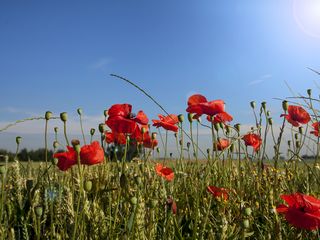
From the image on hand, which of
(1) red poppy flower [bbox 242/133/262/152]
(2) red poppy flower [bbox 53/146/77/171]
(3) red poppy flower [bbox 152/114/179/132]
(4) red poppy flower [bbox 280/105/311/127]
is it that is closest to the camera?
(2) red poppy flower [bbox 53/146/77/171]

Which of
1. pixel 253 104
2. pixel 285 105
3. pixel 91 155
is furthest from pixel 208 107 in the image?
pixel 253 104

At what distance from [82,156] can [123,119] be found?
1.10 feet

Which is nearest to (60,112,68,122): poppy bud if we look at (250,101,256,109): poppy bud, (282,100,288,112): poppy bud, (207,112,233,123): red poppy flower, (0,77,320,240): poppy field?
(0,77,320,240): poppy field

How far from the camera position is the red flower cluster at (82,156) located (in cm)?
203

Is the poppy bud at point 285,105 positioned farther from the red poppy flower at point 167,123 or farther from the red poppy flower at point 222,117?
the red poppy flower at point 167,123

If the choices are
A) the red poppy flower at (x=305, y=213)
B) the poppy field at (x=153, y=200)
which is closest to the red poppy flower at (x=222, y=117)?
the poppy field at (x=153, y=200)

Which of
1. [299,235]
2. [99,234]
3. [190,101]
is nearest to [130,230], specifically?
[99,234]

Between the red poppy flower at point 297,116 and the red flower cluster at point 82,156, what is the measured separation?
1.56 m

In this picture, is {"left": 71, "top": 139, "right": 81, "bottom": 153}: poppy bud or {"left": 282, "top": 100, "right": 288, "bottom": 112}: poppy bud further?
{"left": 282, "top": 100, "right": 288, "bottom": 112}: poppy bud

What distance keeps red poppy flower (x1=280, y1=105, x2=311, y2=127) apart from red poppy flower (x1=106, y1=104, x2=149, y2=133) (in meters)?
1.23

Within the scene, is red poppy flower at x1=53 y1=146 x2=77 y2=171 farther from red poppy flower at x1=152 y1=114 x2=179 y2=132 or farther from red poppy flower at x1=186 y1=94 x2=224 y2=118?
red poppy flower at x1=152 y1=114 x2=179 y2=132

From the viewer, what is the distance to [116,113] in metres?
2.36

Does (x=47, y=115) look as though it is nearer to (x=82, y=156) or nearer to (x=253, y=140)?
(x=82, y=156)

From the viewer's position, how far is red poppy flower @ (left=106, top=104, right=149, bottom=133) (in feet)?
7.63
